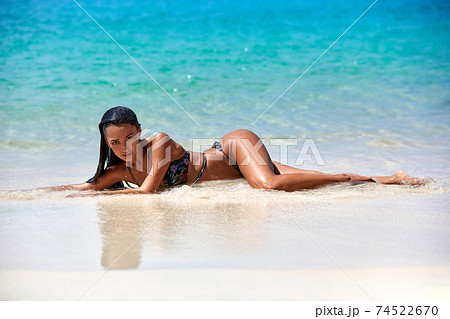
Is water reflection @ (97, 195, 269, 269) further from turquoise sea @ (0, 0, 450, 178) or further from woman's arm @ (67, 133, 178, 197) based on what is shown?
turquoise sea @ (0, 0, 450, 178)

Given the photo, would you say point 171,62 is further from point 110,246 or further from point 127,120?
point 110,246

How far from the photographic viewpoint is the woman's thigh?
3.61m

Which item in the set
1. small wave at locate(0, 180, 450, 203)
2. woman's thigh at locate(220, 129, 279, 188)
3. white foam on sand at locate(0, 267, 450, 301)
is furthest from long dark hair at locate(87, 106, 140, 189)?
white foam on sand at locate(0, 267, 450, 301)

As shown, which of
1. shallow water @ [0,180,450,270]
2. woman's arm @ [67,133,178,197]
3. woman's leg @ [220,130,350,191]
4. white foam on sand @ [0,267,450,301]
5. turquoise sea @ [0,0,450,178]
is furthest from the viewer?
turquoise sea @ [0,0,450,178]

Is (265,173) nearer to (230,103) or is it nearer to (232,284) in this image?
(232,284)

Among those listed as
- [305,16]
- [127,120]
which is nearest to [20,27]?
[305,16]

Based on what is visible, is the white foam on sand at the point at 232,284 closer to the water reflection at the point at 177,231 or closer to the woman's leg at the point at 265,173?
the water reflection at the point at 177,231

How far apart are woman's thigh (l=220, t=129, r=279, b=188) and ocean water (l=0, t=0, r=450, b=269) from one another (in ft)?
0.52

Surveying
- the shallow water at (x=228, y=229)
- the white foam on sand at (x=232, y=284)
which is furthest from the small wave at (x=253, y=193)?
the white foam on sand at (x=232, y=284)

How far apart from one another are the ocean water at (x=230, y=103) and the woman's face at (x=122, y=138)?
39 centimetres

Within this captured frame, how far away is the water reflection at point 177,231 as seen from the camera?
2.14 meters

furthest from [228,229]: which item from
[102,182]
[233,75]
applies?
[233,75]

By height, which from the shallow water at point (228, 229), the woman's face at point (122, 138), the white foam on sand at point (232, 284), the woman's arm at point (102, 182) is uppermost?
the woman's face at point (122, 138)

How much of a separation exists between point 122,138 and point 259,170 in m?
1.03
